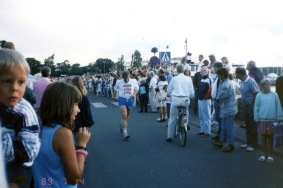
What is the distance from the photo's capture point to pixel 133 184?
6016mm

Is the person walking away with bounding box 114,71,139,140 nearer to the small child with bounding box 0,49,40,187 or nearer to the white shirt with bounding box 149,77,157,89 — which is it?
the white shirt with bounding box 149,77,157,89

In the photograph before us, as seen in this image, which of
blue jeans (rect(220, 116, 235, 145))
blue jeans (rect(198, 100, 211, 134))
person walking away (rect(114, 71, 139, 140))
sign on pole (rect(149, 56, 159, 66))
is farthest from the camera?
sign on pole (rect(149, 56, 159, 66))

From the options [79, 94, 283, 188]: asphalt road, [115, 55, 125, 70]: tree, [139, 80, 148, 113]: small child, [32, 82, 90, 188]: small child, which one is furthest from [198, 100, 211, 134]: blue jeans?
[115, 55, 125, 70]: tree

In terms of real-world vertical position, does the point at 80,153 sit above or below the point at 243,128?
above

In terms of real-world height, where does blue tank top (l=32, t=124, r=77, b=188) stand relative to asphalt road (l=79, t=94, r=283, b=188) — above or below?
above

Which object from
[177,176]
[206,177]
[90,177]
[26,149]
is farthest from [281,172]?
[26,149]

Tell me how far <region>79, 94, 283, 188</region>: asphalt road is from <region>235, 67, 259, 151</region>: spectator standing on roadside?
27 cm

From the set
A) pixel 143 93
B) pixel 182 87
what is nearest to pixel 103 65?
pixel 143 93

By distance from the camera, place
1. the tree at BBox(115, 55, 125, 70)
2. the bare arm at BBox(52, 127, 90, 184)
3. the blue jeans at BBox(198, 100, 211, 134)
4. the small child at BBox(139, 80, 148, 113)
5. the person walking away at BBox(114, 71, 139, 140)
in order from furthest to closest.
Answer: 1. the tree at BBox(115, 55, 125, 70)
2. the small child at BBox(139, 80, 148, 113)
3. the blue jeans at BBox(198, 100, 211, 134)
4. the person walking away at BBox(114, 71, 139, 140)
5. the bare arm at BBox(52, 127, 90, 184)

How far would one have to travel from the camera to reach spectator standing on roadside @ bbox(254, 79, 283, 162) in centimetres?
759

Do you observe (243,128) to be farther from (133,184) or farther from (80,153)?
(80,153)

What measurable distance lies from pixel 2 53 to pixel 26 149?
39cm

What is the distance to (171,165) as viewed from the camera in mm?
7383

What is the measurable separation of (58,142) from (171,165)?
207 inches
